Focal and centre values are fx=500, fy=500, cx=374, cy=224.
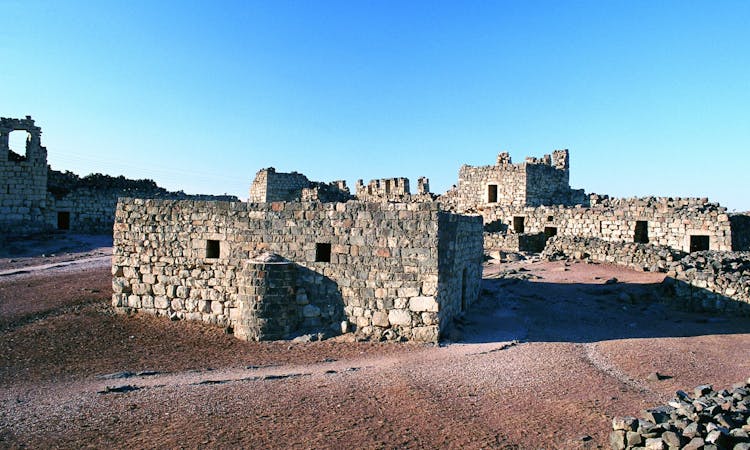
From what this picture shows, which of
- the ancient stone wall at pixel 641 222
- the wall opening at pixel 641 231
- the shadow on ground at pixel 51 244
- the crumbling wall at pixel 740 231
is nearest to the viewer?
the crumbling wall at pixel 740 231

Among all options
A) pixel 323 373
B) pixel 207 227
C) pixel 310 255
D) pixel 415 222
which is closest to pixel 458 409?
pixel 323 373

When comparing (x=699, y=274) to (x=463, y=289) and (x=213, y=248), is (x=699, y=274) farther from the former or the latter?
A: (x=213, y=248)

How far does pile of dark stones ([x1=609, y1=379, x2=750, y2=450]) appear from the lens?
17.8ft

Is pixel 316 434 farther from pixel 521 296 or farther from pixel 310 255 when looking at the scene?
pixel 521 296

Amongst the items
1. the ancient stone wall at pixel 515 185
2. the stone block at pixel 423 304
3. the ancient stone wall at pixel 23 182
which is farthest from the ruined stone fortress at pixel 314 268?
the ancient stone wall at pixel 23 182

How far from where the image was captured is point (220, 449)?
19.7 feet

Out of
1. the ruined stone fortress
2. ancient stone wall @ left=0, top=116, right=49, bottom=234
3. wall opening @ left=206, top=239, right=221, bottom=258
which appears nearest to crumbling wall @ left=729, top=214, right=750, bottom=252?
the ruined stone fortress

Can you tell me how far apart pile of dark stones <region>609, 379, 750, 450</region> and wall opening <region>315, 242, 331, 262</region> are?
7.01m

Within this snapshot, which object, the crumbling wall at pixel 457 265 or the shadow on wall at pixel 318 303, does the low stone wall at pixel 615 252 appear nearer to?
the crumbling wall at pixel 457 265

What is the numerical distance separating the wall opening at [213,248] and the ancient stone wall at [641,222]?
711 inches

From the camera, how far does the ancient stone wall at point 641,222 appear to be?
20938mm

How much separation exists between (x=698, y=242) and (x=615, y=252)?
4161 mm

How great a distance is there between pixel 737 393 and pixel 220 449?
680cm

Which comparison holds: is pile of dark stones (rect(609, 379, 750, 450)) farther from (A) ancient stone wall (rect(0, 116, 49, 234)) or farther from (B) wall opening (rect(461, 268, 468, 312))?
(A) ancient stone wall (rect(0, 116, 49, 234))
